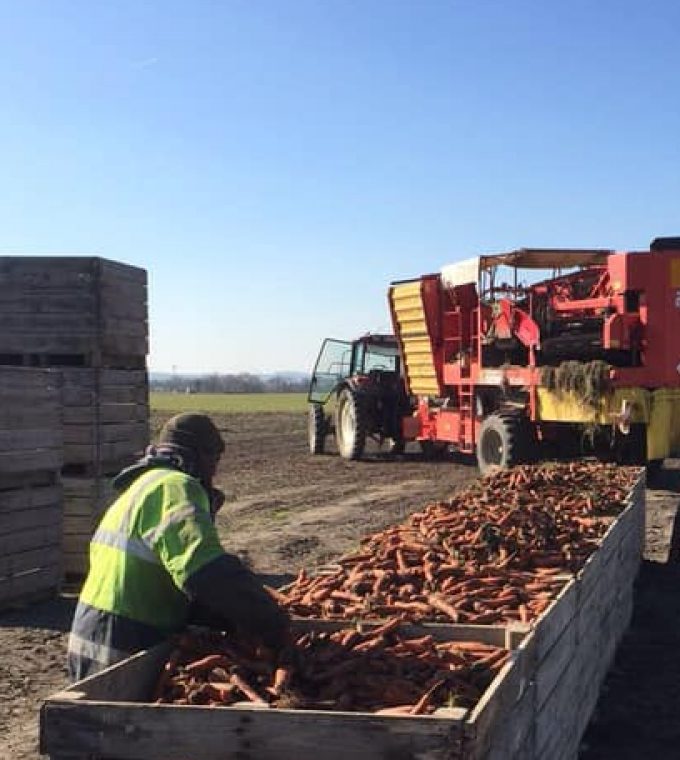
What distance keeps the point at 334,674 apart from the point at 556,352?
1082 centimetres

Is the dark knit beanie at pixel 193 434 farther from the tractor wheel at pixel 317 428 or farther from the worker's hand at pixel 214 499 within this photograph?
the tractor wheel at pixel 317 428

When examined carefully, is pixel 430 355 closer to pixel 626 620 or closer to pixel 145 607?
pixel 626 620

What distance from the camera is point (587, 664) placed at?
17.6ft

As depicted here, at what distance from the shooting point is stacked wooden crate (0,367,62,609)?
8.11m

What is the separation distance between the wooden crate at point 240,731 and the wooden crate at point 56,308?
588 cm

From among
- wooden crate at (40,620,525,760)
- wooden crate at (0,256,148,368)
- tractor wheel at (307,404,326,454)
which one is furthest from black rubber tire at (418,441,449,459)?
wooden crate at (40,620,525,760)

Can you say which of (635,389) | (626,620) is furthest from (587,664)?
(635,389)

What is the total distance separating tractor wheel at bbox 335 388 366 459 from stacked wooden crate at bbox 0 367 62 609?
1153 cm

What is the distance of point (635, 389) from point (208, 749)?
10.6m

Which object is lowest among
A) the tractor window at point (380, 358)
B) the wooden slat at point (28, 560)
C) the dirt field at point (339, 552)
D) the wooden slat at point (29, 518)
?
the dirt field at point (339, 552)

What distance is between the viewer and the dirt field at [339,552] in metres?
5.62

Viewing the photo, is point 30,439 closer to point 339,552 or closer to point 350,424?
point 339,552

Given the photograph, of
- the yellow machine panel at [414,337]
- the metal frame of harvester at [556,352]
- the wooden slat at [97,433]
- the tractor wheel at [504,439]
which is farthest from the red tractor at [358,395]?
the wooden slat at [97,433]

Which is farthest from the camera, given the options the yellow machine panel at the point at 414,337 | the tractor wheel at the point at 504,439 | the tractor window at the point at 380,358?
the tractor window at the point at 380,358
